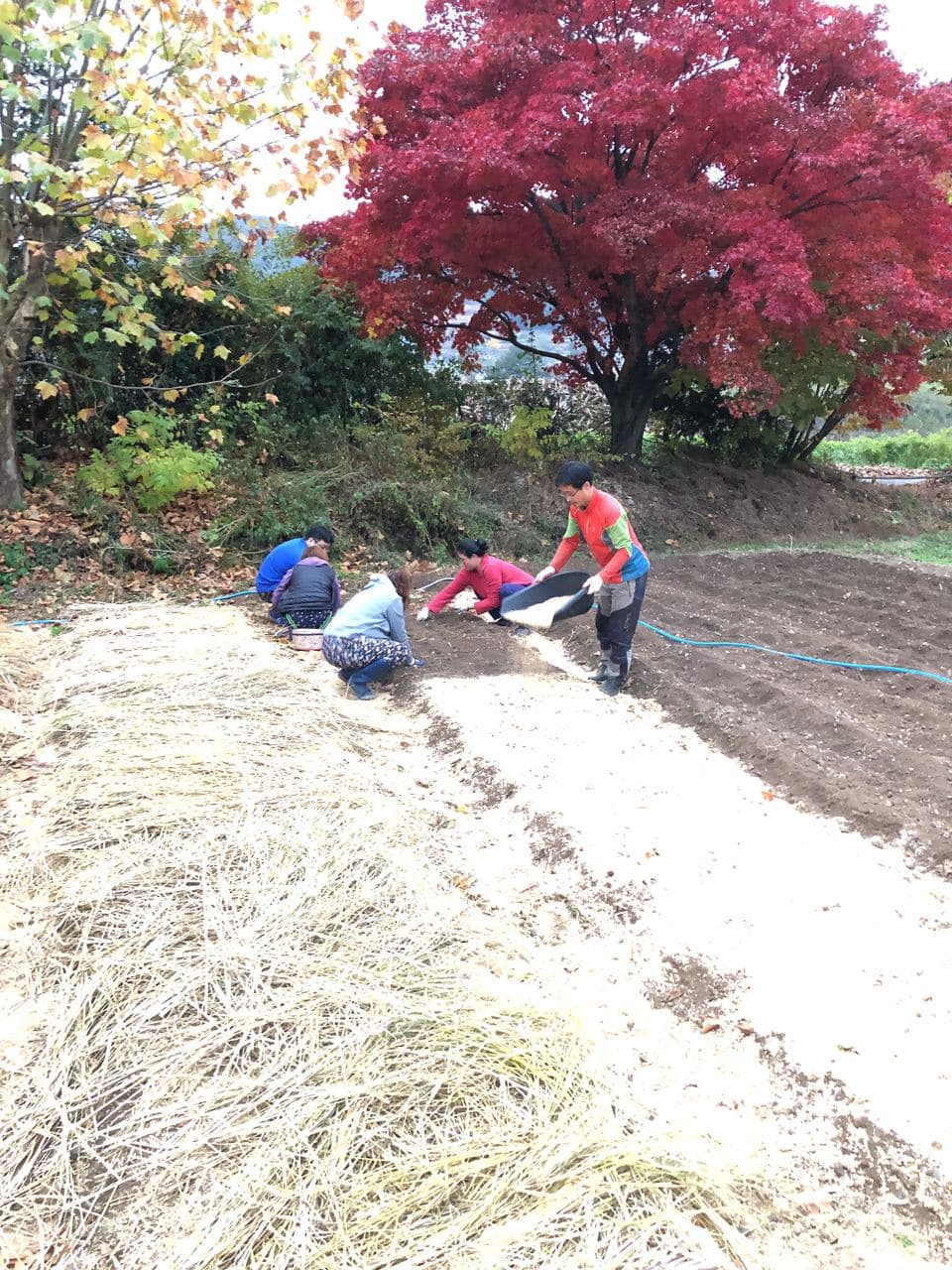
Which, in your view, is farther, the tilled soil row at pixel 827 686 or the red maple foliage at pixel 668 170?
the red maple foliage at pixel 668 170

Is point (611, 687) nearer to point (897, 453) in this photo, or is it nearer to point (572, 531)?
point (572, 531)

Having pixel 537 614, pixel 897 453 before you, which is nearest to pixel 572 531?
pixel 537 614

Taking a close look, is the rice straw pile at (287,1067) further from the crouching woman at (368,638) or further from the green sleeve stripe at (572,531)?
the green sleeve stripe at (572,531)

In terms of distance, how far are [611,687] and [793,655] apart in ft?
4.17

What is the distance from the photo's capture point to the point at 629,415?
1066 cm

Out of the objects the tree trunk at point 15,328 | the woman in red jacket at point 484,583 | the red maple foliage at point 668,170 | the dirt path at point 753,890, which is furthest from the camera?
the red maple foliage at point 668,170

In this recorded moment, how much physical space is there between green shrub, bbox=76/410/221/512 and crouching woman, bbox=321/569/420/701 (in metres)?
3.12

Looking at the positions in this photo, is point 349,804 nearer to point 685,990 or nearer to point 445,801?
point 445,801

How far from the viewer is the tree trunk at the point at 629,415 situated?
414 inches

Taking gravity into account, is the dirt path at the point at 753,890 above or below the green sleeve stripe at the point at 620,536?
below

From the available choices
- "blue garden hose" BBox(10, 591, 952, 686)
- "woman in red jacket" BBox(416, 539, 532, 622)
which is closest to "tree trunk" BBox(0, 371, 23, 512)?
"blue garden hose" BBox(10, 591, 952, 686)

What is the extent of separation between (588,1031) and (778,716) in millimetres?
2460

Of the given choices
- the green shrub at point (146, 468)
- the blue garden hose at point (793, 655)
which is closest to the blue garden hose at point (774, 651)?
the blue garden hose at point (793, 655)

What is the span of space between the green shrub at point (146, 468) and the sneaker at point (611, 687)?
4.43 m
